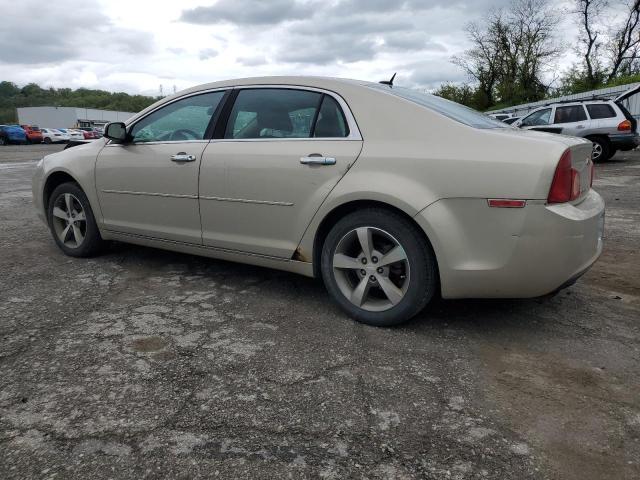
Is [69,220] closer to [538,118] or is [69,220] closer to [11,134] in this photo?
[538,118]

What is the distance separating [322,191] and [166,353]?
125cm

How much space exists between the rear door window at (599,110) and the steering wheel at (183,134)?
40.7 ft

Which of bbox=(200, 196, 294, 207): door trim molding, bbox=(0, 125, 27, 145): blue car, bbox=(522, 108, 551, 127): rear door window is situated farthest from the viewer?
bbox=(0, 125, 27, 145): blue car

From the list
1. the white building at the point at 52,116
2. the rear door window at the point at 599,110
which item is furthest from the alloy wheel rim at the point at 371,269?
the white building at the point at 52,116

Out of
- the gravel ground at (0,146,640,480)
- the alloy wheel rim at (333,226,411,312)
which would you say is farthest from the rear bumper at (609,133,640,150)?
the alloy wheel rim at (333,226,411,312)

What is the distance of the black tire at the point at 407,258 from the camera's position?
296 centimetres

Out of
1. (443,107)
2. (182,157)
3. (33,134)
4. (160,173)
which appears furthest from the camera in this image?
(33,134)

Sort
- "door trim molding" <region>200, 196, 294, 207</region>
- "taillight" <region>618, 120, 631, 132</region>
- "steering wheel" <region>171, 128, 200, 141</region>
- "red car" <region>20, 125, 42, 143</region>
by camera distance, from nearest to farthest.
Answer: "door trim molding" <region>200, 196, 294, 207</region>
"steering wheel" <region>171, 128, 200, 141</region>
"taillight" <region>618, 120, 631, 132</region>
"red car" <region>20, 125, 42, 143</region>

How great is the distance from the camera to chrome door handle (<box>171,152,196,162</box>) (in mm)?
3760

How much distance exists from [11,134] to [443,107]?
38.9 m

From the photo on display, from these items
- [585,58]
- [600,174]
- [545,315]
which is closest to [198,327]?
[545,315]

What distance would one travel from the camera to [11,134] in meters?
35.6

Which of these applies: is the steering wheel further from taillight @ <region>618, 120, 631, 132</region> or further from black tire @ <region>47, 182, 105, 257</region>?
taillight @ <region>618, 120, 631, 132</region>

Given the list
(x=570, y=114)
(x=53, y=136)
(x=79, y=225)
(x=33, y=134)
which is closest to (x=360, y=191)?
(x=79, y=225)
